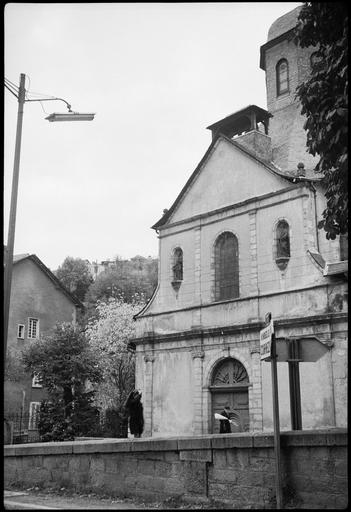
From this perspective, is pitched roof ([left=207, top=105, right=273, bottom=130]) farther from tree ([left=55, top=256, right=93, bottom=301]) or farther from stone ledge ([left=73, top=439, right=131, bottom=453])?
tree ([left=55, top=256, right=93, bottom=301])

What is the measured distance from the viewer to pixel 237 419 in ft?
74.2

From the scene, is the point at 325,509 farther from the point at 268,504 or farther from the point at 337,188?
the point at 337,188

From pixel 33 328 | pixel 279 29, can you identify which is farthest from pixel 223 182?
pixel 33 328

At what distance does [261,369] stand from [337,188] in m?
13.2

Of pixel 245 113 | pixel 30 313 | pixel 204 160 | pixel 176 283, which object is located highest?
pixel 245 113

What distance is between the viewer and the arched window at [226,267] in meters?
24.4

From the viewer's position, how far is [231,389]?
2297 cm

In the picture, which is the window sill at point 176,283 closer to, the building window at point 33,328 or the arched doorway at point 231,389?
the arched doorway at point 231,389

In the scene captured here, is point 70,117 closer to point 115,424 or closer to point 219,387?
point 219,387

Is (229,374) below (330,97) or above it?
below

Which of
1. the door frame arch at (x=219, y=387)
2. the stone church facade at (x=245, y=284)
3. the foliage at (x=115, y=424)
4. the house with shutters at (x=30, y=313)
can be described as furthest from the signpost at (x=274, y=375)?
the house with shutters at (x=30, y=313)

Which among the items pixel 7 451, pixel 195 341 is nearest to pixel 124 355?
pixel 195 341

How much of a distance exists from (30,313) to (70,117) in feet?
87.9

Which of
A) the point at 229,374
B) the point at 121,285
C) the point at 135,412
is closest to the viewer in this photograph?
the point at 135,412
